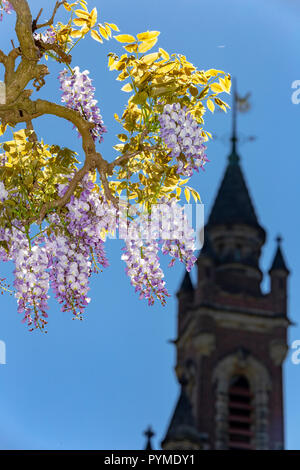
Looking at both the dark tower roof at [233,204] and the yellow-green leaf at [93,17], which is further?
the dark tower roof at [233,204]

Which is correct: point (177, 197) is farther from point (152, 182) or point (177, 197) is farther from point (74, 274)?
point (74, 274)

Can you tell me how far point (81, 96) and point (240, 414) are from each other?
55802mm

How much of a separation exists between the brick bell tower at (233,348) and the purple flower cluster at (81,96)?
50.5m

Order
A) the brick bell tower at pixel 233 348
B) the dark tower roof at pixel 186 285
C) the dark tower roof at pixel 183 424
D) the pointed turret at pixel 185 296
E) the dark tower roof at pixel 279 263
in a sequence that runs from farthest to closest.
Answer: the dark tower roof at pixel 186 285 < the pointed turret at pixel 185 296 < the dark tower roof at pixel 279 263 < the brick bell tower at pixel 233 348 < the dark tower roof at pixel 183 424

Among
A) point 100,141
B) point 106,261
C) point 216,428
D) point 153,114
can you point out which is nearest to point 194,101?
point 153,114

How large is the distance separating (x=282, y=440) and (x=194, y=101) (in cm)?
5438

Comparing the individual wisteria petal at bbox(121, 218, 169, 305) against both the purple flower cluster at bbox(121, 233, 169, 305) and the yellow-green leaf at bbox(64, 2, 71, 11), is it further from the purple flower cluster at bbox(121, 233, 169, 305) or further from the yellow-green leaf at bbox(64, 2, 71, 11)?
the yellow-green leaf at bbox(64, 2, 71, 11)

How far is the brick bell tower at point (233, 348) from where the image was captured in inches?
2350

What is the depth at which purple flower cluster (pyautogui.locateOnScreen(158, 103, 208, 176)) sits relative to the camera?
7.02 meters

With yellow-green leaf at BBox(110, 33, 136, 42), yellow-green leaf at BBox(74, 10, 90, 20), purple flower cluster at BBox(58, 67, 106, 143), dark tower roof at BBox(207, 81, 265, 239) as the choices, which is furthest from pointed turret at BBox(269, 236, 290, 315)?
yellow-green leaf at BBox(110, 33, 136, 42)

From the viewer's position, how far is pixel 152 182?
741cm

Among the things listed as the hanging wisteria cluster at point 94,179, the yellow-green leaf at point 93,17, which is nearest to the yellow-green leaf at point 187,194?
the hanging wisteria cluster at point 94,179

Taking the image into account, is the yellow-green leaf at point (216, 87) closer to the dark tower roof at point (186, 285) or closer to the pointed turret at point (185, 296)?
the pointed turret at point (185, 296)

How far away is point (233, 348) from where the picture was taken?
201 feet
